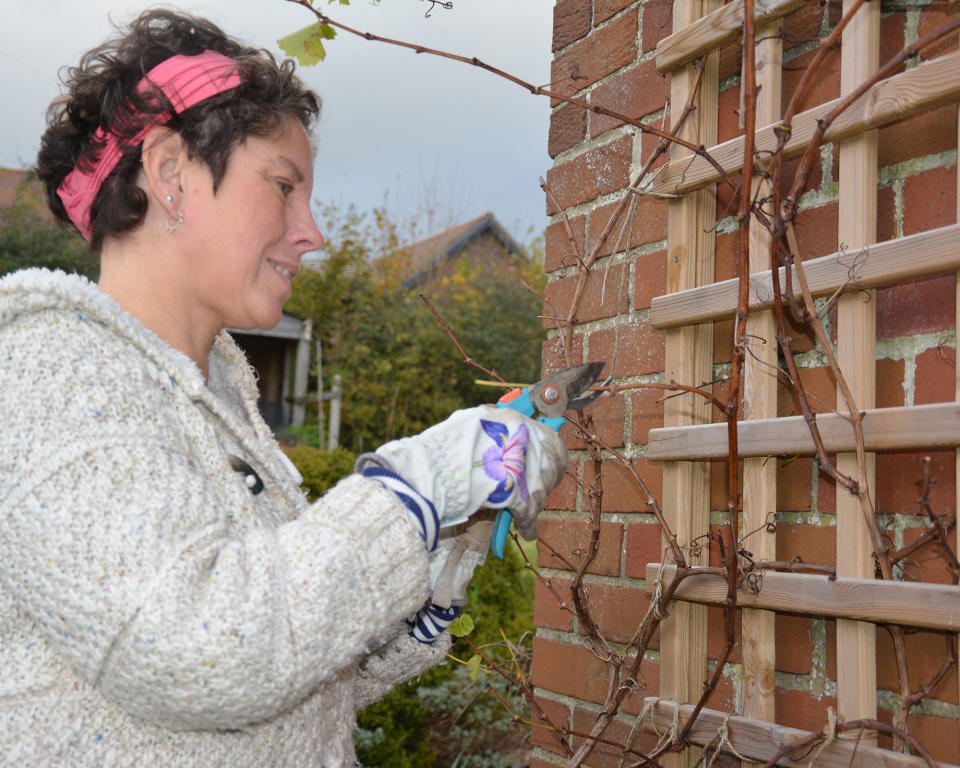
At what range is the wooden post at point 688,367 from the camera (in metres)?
1.61

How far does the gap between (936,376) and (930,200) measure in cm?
27

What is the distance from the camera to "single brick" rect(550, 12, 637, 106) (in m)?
1.93

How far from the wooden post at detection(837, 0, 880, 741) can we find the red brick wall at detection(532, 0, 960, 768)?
5cm

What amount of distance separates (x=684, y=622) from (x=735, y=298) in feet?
2.01

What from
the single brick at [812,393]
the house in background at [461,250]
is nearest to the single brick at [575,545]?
the single brick at [812,393]

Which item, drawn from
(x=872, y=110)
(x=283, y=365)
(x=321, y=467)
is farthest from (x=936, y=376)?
(x=283, y=365)

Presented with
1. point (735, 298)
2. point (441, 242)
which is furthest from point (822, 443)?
point (441, 242)

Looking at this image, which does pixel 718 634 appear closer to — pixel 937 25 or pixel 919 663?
pixel 919 663

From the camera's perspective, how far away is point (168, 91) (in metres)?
1.33

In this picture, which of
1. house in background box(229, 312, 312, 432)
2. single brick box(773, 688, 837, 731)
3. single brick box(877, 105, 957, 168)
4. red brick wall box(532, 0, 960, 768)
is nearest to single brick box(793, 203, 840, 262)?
red brick wall box(532, 0, 960, 768)

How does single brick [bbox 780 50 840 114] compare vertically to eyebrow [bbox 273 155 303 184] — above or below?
above

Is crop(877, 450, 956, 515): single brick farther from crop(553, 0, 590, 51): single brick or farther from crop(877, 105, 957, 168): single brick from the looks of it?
crop(553, 0, 590, 51): single brick

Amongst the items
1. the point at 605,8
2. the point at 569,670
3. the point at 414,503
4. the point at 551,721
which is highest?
the point at 605,8

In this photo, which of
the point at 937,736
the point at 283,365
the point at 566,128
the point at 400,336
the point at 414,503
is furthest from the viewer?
the point at 283,365
